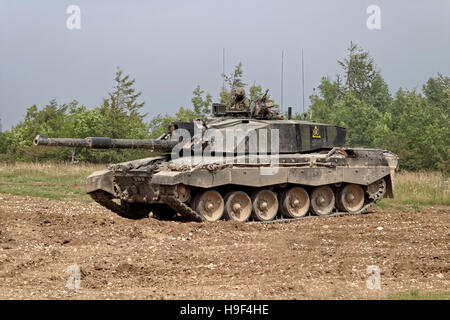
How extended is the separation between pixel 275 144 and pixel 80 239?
6342 mm

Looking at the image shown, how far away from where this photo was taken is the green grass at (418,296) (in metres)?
7.21

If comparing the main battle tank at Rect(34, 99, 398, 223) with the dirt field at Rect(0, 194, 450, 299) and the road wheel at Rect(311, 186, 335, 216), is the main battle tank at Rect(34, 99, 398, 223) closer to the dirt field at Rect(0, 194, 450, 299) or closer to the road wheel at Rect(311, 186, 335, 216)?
the road wheel at Rect(311, 186, 335, 216)

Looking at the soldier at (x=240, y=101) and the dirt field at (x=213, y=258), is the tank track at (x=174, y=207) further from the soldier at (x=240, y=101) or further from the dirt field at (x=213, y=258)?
the soldier at (x=240, y=101)

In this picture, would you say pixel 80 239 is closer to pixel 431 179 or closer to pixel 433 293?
pixel 433 293

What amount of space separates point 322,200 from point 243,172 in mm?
2998

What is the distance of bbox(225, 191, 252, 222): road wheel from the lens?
14516 mm

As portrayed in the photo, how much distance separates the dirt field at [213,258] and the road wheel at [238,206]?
96 centimetres

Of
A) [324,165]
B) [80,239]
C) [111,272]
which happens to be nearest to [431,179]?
[324,165]

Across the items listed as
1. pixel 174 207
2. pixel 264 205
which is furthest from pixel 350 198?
pixel 174 207

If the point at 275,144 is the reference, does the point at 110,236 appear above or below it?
below

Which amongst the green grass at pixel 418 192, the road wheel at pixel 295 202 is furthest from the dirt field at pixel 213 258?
the green grass at pixel 418 192

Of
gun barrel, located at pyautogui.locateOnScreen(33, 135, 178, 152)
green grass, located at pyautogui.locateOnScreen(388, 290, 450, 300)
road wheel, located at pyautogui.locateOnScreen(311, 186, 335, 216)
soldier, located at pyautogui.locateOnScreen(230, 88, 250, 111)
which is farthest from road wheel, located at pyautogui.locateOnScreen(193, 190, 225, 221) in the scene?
green grass, located at pyautogui.locateOnScreen(388, 290, 450, 300)

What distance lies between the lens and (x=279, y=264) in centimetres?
927

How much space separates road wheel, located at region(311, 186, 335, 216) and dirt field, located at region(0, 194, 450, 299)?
1.83 meters
